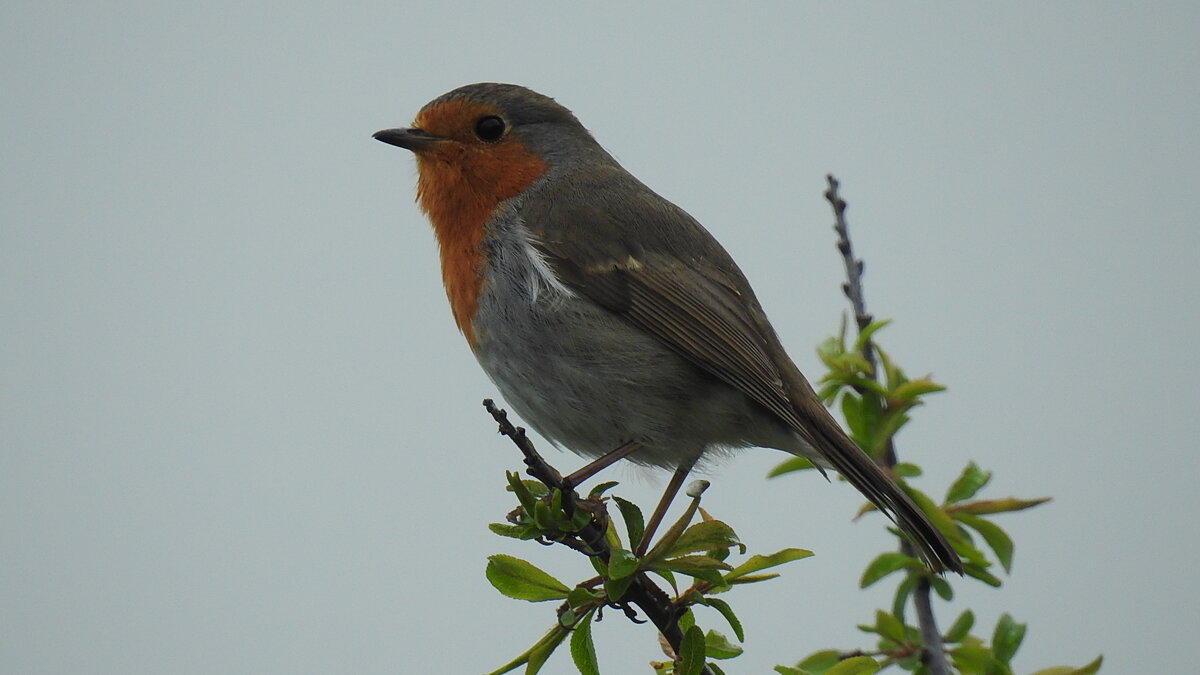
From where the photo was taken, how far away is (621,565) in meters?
2.42

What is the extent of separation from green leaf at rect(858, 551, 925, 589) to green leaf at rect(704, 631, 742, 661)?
2.39ft

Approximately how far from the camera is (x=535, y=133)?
4.63 meters

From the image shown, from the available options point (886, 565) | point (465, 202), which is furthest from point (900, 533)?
point (465, 202)

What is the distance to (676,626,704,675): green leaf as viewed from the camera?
7.57ft

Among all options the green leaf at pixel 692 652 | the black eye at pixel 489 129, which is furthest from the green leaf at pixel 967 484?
the black eye at pixel 489 129

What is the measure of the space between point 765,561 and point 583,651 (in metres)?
0.47

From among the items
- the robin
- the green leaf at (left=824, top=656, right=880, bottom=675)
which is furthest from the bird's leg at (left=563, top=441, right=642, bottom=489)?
the green leaf at (left=824, top=656, right=880, bottom=675)

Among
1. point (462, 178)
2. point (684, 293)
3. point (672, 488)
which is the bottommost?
point (672, 488)

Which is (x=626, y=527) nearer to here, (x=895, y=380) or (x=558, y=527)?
(x=558, y=527)

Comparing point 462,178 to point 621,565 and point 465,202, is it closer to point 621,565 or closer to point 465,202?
point 465,202

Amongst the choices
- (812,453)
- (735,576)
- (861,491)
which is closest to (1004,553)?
(861,491)

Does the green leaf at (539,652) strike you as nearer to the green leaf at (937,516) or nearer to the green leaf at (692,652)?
the green leaf at (692,652)

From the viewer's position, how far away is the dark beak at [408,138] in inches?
170

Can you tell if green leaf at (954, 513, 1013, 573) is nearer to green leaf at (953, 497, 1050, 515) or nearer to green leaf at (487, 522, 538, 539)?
green leaf at (953, 497, 1050, 515)
